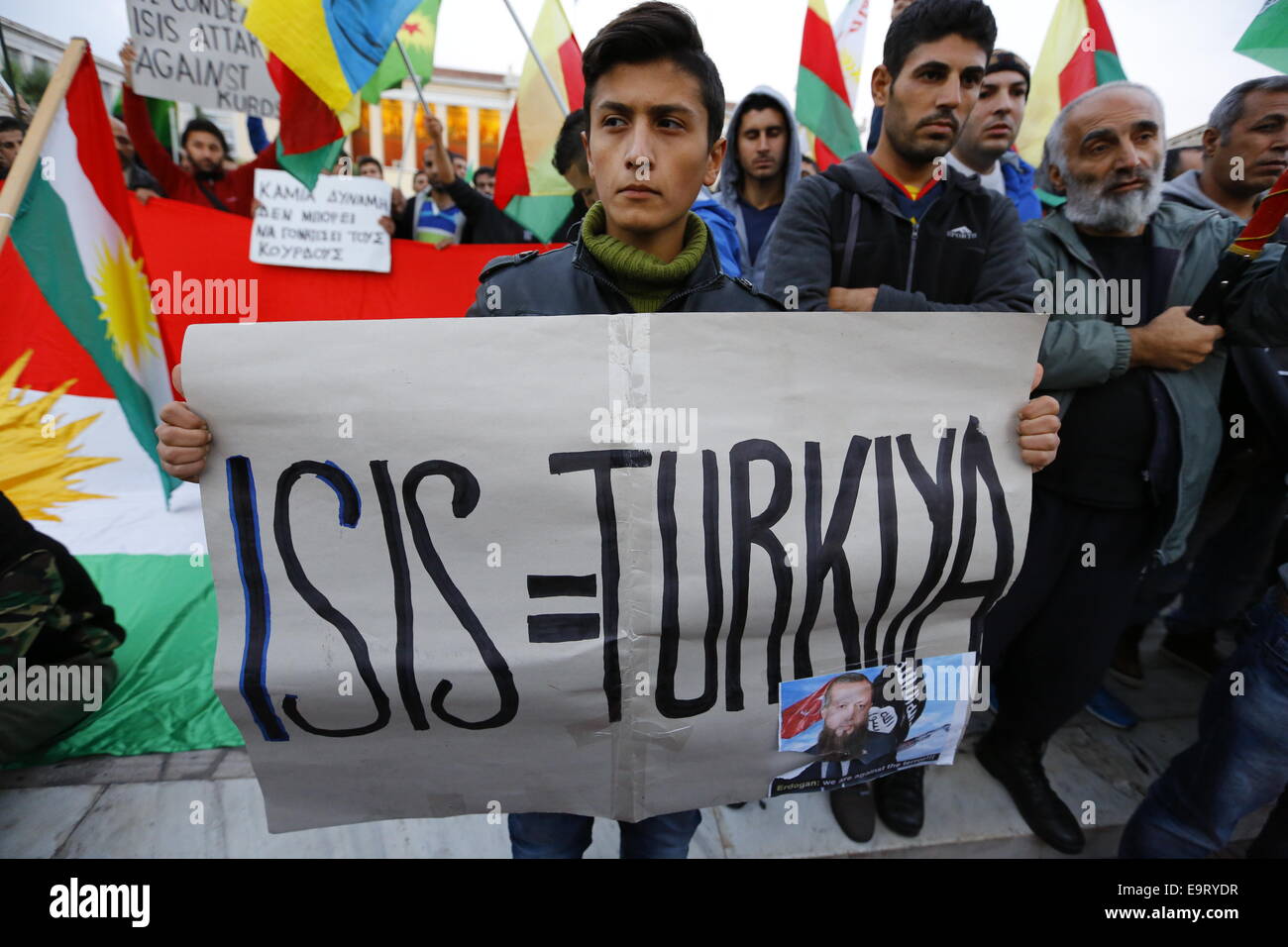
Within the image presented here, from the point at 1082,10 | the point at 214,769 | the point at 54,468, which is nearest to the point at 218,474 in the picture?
the point at 214,769

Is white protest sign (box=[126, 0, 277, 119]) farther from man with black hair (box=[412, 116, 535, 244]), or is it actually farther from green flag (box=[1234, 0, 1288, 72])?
green flag (box=[1234, 0, 1288, 72])

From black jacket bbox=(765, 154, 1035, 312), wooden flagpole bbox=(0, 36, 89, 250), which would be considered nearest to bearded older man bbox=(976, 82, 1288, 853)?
black jacket bbox=(765, 154, 1035, 312)

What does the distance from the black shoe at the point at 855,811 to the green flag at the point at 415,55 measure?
4.22m

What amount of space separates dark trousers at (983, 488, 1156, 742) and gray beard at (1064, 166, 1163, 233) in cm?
79

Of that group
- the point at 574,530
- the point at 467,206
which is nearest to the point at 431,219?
the point at 467,206

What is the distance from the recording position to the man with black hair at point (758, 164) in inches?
118

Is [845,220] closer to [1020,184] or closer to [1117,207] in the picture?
[1117,207]

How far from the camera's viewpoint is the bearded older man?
69.4 inches

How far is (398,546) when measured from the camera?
1.23 meters

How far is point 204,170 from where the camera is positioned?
4.46 metres

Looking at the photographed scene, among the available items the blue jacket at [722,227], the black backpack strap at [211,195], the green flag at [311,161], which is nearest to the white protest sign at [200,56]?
the green flag at [311,161]

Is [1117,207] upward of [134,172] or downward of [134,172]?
downward

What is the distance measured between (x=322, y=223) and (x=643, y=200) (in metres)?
3.97

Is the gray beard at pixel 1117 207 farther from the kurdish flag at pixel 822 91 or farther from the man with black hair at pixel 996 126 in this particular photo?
the kurdish flag at pixel 822 91
